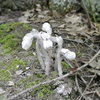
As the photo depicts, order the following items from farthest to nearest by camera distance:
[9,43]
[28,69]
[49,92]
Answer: [9,43] < [28,69] < [49,92]

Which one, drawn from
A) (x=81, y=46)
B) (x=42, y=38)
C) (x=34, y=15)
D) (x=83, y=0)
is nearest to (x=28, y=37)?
(x=42, y=38)

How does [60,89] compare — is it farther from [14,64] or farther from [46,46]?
[14,64]

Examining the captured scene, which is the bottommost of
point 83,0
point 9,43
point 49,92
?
point 49,92

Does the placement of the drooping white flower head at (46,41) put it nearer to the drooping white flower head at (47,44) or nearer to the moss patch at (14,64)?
the drooping white flower head at (47,44)

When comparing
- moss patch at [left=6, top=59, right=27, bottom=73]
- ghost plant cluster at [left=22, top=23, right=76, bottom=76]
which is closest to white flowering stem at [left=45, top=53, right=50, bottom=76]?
ghost plant cluster at [left=22, top=23, right=76, bottom=76]

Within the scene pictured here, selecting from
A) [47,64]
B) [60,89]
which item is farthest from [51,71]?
[60,89]

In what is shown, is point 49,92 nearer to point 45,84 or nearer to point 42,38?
point 45,84

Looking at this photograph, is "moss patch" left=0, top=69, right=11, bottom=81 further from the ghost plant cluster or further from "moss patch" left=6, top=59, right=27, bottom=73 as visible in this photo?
the ghost plant cluster
